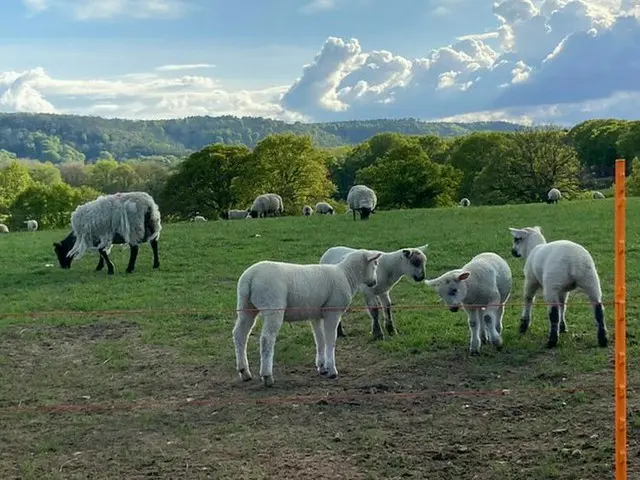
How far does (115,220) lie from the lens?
730 inches

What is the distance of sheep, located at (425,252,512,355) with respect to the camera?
9.46 m

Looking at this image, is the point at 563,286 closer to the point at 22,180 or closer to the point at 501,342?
the point at 501,342

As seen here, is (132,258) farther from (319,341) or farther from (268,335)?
(268,335)

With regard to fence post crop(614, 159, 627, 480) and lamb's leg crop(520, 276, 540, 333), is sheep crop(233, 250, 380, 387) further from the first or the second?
fence post crop(614, 159, 627, 480)

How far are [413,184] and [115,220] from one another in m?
38.1

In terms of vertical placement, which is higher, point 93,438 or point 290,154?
point 290,154

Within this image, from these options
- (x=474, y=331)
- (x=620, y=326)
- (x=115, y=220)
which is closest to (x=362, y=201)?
(x=115, y=220)

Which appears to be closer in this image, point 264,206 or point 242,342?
point 242,342

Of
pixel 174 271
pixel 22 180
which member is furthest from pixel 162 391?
pixel 22 180

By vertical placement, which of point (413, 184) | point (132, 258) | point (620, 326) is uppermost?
point (413, 184)

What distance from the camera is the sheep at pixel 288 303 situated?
8.43 metres

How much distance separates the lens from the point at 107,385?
8.95 m

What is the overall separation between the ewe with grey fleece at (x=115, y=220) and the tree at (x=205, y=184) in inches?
1509

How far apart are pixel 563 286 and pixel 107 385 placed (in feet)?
19.8
